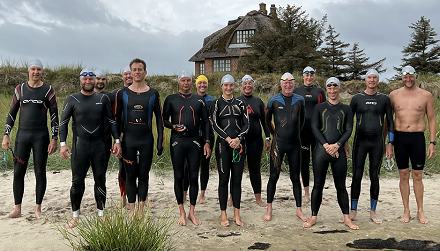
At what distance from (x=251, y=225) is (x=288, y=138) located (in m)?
1.46

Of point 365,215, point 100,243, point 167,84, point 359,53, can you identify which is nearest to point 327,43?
point 359,53

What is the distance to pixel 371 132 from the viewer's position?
205 inches

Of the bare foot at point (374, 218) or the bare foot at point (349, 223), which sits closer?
the bare foot at point (349, 223)

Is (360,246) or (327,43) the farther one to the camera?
(327,43)

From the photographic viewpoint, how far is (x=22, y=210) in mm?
6191

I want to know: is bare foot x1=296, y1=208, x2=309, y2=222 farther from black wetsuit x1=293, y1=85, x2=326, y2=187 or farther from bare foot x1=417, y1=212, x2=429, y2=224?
bare foot x1=417, y1=212, x2=429, y2=224

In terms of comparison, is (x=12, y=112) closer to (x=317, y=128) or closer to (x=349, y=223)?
(x=317, y=128)

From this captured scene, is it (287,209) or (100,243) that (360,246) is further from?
(100,243)

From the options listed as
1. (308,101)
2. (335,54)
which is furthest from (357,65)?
(308,101)

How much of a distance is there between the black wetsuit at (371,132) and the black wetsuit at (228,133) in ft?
5.76

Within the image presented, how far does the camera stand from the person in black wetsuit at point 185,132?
5.11 m

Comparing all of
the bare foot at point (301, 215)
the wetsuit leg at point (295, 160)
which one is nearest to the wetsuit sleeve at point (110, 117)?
the wetsuit leg at point (295, 160)

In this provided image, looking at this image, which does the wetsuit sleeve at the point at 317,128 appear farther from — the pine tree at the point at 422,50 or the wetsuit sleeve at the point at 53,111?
the pine tree at the point at 422,50

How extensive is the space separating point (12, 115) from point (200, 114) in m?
3.12
